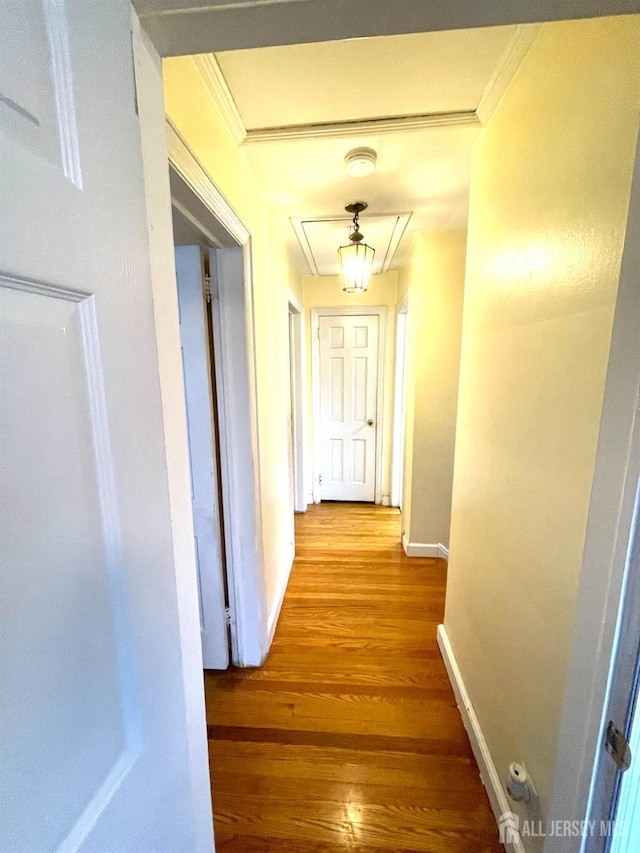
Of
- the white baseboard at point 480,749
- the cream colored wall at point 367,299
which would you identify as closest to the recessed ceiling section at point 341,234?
the cream colored wall at point 367,299

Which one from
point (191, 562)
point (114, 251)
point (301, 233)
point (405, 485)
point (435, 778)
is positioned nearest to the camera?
point (114, 251)

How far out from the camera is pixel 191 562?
28.1 inches

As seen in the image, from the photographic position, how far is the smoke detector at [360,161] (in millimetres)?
1428

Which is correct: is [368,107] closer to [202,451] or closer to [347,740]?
[202,451]

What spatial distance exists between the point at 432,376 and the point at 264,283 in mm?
1382

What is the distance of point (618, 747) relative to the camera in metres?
0.62

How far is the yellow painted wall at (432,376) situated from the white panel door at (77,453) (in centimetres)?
227

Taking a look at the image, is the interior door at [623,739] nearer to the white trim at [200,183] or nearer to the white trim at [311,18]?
the white trim at [311,18]

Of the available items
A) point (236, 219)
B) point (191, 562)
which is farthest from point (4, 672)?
point (236, 219)

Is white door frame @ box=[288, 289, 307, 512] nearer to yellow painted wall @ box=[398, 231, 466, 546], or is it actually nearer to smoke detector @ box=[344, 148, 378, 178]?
yellow painted wall @ box=[398, 231, 466, 546]

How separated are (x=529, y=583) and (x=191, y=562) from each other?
0.90 meters

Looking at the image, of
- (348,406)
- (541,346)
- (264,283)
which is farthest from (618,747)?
(348,406)

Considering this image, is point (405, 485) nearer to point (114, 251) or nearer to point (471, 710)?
point (471, 710)

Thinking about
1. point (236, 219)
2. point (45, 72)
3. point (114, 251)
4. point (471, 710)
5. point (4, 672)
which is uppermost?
point (236, 219)
